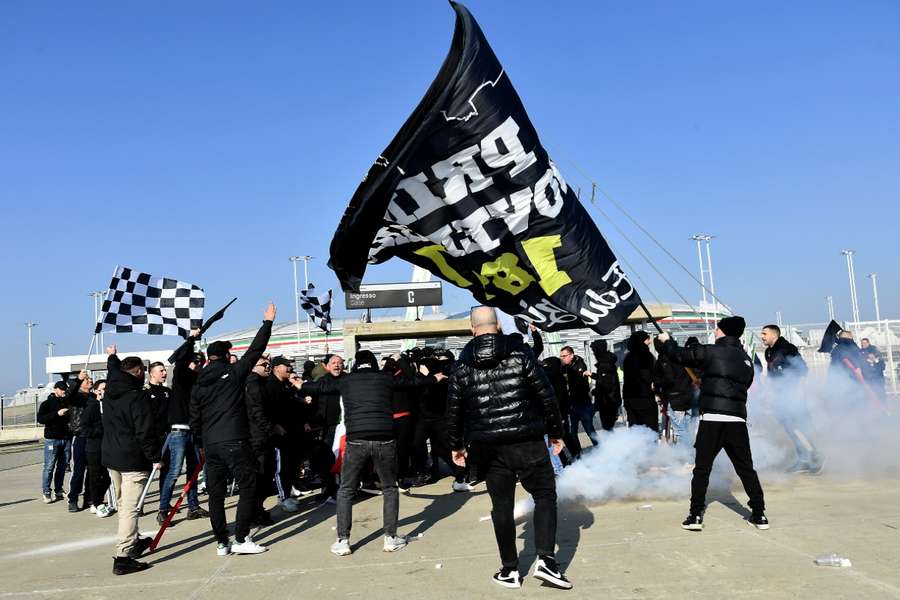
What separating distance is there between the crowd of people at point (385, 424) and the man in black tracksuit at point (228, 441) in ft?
0.04

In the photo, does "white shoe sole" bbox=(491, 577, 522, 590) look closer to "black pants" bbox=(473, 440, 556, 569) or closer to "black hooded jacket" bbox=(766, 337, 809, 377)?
"black pants" bbox=(473, 440, 556, 569)

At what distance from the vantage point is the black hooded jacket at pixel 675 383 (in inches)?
407

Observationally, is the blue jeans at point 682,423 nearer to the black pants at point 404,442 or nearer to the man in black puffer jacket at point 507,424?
the black pants at point 404,442

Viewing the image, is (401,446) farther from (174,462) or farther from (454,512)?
(174,462)

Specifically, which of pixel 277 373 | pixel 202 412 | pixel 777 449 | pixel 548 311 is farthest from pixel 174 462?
pixel 777 449

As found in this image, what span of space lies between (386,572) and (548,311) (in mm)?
3697

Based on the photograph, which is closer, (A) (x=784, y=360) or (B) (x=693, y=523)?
(B) (x=693, y=523)

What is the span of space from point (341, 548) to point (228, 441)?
137cm

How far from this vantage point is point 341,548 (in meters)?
6.23

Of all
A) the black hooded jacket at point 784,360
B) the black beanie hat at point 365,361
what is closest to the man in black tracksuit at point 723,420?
the black beanie hat at point 365,361

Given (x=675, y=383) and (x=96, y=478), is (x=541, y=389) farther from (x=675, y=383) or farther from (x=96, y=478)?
(x=96, y=478)

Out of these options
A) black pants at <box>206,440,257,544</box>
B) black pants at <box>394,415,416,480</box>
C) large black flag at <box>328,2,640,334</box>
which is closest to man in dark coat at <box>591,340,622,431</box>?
black pants at <box>394,415,416,480</box>

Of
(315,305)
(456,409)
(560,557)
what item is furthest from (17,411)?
(560,557)

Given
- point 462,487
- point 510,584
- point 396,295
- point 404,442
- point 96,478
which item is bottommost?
point 462,487
